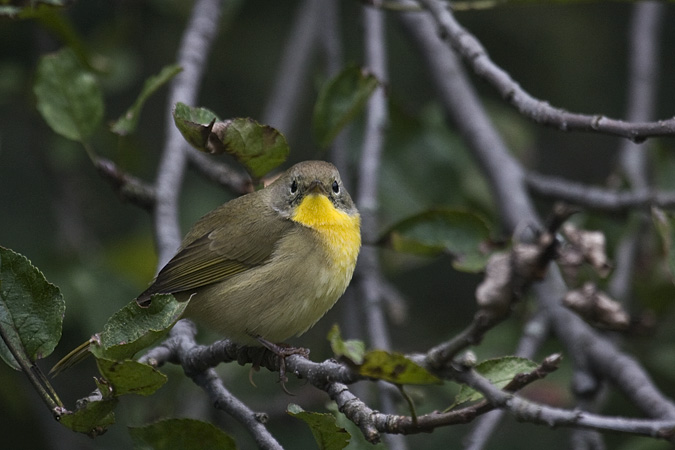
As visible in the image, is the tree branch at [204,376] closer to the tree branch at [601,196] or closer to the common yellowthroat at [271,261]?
the common yellowthroat at [271,261]

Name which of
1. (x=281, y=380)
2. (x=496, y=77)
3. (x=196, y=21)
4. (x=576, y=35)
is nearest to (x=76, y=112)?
(x=196, y=21)

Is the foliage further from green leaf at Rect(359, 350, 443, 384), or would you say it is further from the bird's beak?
the bird's beak

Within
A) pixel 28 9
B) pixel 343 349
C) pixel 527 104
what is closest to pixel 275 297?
pixel 527 104

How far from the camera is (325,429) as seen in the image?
2.21 m

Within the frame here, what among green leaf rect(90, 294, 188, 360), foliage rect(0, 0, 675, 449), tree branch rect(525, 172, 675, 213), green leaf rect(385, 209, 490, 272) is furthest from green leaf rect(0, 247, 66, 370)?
tree branch rect(525, 172, 675, 213)

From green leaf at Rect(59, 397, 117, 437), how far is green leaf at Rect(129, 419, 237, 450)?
0.18 m

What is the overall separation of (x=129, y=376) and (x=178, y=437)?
0.42 meters

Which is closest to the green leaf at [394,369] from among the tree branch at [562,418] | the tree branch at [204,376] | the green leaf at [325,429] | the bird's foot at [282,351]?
the tree branch at [562,418]

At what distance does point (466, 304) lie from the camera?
5.96 metres

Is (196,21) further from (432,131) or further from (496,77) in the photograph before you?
(496,77)

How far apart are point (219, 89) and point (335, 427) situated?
4450 millimetres

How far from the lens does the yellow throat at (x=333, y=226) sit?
3462mm

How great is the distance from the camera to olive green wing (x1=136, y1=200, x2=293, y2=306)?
3342 mm

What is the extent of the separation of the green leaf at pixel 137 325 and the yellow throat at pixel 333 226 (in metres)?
1.26
